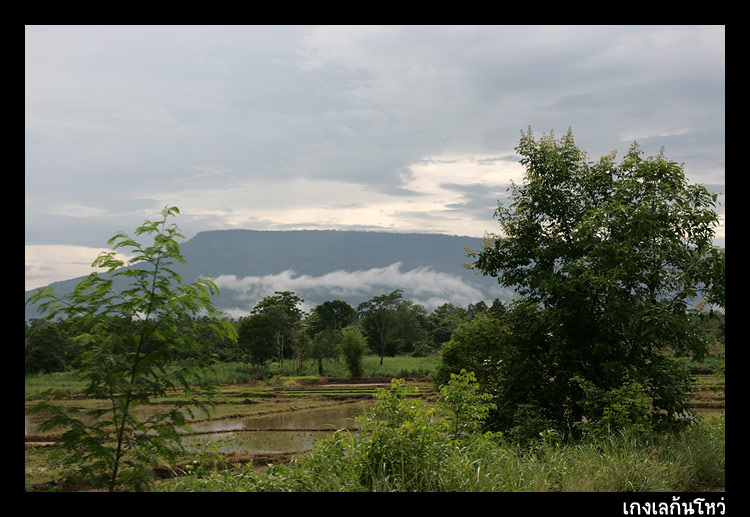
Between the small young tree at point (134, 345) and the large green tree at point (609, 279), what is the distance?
5.30 metres

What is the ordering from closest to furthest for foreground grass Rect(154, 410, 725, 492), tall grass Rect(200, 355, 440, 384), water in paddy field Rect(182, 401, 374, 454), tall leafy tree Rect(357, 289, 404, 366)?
foreground grass Rect(154, 410, 725, 492) < water in paddy field Rect(182, 401, 374, 454) < tall grass Rect(200, 355, 440, 384) < tall leafy tree Rect(357, 289, 404, 366)

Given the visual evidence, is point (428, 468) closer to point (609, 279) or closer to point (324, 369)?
point (609, 279)

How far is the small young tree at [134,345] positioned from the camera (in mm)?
3543

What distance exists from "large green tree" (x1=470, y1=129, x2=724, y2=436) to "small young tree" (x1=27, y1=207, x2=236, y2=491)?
530 cm

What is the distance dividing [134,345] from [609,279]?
230 inches

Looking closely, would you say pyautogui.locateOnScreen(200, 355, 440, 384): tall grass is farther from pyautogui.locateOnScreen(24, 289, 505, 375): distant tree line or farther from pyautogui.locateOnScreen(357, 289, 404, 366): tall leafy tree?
pyautogui.locateOnScreen(357, 289, 404, 366): tall leafy tree

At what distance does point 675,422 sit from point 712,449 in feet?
5.27

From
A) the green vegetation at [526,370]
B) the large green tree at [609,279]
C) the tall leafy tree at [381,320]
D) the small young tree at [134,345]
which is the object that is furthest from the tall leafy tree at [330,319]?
the small young tree at [134,345]

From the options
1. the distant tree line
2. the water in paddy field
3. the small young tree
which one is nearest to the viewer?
the small young tree

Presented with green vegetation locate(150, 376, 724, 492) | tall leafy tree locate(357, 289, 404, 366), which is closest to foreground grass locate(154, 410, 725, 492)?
green vegetation locate(150, 376, 724, 492)

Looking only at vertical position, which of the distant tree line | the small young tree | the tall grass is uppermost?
the small young tree

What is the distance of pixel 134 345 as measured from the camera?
3826mm

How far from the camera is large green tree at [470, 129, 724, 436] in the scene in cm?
693
